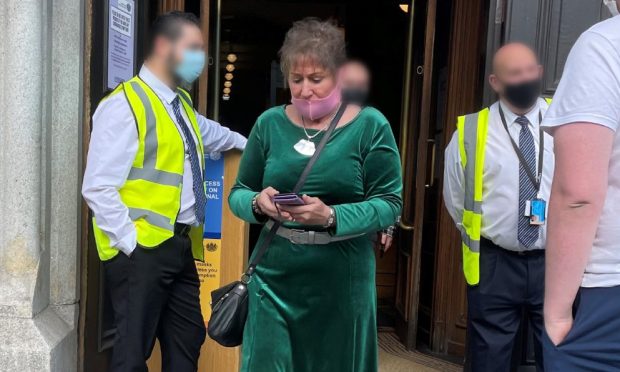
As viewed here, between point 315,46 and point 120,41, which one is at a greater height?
point 120,41

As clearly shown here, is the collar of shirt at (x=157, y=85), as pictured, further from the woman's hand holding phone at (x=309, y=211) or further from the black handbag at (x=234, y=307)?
the woman's hand holding phone at (x=309, y=211)

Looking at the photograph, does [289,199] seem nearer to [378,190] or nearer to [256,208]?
[256,208]

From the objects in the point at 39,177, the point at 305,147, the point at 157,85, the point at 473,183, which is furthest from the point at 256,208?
the point at 39,177

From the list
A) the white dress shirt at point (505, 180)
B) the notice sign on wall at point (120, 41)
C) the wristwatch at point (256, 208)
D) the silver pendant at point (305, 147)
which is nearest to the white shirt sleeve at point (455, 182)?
the white dress shirt at point (505, 180)

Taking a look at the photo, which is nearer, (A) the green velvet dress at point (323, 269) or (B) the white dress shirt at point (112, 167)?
(A) the green velvet dress at point (323, 269)

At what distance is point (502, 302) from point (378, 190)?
3.11 feet

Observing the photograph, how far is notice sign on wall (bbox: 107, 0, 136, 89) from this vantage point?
9.73 ft

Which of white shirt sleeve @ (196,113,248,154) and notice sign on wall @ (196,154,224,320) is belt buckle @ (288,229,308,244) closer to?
white shirt sleeve @ (196,113,248,154)

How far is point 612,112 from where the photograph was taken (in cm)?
128

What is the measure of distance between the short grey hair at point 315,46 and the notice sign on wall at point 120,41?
1177 mm

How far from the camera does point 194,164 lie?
8.69 ft

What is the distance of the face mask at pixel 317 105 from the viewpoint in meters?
2.15

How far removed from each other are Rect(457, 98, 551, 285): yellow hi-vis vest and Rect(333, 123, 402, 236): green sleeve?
24.9 inches

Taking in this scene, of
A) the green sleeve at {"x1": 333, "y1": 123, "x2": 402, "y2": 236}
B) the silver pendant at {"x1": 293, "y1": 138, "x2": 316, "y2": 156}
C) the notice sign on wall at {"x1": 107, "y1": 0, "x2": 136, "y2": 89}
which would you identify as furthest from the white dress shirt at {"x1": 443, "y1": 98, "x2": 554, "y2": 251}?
the notice sign on wall at {"x1": 107, "y1": 0, "x2": 136, "y2": 89}
